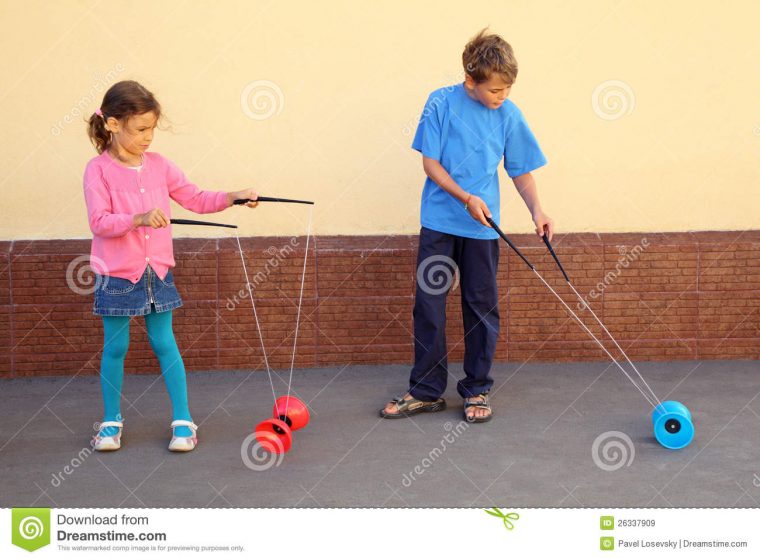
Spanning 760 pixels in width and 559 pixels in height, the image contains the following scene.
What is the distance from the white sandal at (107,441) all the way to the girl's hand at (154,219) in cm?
90

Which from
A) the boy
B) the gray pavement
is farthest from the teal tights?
the boy

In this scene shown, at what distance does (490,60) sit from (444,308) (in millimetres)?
1116

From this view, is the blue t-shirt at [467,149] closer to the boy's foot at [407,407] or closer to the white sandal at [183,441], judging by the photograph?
the boy's foot at [407,407]

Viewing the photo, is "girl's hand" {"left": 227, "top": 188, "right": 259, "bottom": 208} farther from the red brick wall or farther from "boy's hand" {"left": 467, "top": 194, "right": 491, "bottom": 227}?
the red brick wall

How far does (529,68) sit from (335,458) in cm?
237

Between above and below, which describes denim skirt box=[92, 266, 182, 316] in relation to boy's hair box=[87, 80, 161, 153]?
below

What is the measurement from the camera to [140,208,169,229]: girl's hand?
380cm

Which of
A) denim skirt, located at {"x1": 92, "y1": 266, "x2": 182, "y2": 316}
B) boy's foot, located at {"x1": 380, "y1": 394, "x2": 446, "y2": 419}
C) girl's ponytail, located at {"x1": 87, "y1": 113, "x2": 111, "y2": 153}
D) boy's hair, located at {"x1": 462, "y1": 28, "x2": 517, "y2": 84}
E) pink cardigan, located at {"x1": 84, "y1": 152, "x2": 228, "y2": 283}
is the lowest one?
→ boy's foot, located at {"x1": 380, "y1": 394, "x2": 446, "y2": 419}

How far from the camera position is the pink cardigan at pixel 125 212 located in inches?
156
